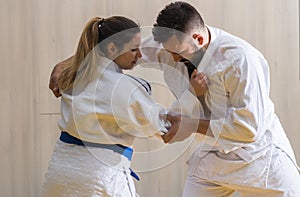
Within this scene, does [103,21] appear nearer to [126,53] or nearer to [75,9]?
[126,53]

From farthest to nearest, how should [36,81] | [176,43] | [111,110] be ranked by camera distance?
[36,81] < [176,43] < [111,110]

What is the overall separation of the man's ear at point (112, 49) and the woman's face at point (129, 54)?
21 mm

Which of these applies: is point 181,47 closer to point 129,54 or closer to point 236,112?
point 129,54

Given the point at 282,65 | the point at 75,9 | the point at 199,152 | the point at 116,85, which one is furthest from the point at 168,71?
the point at 282,65

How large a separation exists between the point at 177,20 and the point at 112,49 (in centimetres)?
27

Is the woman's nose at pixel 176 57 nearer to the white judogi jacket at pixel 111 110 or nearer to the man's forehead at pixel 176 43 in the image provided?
the man's forehead at pixel 176 43

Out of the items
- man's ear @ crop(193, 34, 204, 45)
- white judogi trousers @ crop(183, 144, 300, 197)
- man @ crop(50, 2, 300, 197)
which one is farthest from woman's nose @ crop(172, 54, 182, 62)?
white judogi trousers @ crop(183, 144, 300, 197)

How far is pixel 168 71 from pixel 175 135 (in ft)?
1.44

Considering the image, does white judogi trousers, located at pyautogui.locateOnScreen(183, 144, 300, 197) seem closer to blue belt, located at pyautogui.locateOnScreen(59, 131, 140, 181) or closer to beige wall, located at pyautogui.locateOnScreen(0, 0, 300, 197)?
blue belt, located at pyautogui.locateOnScreen(59, 131, 140, 181)

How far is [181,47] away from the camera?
1957 millimetres

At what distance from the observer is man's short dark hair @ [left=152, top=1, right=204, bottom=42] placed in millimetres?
1905

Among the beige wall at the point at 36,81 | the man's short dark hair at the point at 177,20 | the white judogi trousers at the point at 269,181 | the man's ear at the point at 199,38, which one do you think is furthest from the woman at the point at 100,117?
the beige wall at the point at 36,81

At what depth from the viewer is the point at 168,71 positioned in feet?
7.33

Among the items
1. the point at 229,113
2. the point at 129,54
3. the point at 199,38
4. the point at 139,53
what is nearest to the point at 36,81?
the point at 139,53
